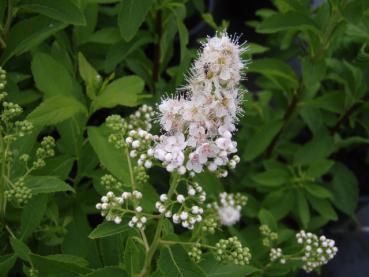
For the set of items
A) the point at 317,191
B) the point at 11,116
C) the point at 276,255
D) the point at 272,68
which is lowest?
the point at 276,255

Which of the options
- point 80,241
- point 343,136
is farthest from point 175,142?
point 343,136

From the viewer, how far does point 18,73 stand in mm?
1771

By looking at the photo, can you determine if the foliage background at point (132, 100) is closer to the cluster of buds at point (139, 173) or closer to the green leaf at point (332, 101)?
the green leaf at point (332, 101)

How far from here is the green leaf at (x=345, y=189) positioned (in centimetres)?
234

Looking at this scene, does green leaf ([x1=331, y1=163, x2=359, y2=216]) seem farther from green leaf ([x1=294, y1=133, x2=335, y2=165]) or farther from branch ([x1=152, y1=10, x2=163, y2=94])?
branch ([x1=152, y1=10, x2=163, y2=94])

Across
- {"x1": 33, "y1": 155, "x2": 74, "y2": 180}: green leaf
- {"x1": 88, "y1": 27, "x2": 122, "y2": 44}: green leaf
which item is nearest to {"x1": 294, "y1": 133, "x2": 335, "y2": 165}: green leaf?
{"x1": 88, "y1": 27, "x2": 122, "y2": 44}: green leaf

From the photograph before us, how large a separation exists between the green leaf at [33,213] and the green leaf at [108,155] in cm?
21

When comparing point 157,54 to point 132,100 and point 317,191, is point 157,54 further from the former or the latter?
point 317,191

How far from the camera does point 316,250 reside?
5.13 feet

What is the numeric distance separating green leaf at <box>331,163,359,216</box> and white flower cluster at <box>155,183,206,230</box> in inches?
52.0

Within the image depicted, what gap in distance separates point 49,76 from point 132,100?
287 millimetres

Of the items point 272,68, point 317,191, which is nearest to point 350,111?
point 317,191

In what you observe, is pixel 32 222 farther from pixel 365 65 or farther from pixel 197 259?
pixel 365 65

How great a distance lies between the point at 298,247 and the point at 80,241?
2.36 ft
